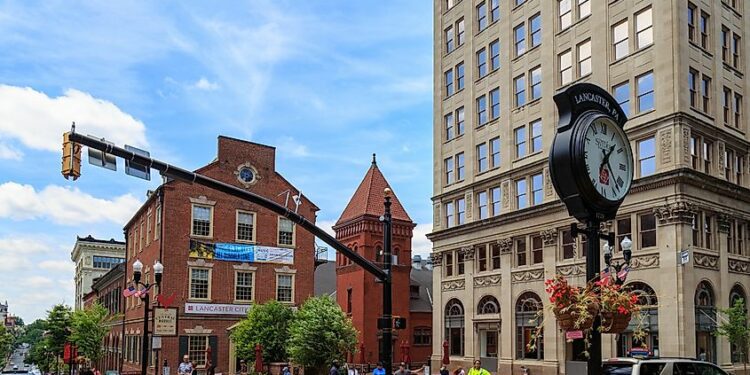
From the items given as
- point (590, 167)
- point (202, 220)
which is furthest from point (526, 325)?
point (590, 167)

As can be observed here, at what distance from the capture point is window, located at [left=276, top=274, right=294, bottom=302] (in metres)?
53.2

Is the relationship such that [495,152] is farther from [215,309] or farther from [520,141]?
[215,309]

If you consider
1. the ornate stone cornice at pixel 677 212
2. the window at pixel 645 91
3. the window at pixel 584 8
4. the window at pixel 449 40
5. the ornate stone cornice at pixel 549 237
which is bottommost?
the ornate stone cornice at pixel 549 237

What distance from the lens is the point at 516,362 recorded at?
43.3m

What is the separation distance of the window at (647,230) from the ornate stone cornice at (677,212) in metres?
0.82

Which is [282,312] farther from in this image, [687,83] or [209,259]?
[687,83]

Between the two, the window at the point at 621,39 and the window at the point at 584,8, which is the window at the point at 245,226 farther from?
the window at the point at 621,39

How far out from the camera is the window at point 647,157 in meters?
36.2

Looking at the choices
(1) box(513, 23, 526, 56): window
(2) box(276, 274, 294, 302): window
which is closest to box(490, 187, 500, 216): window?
(1) box(513, 23, 526, 56): window

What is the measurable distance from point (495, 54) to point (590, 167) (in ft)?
125

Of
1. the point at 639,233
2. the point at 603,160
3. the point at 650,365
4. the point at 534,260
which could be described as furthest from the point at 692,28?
the point at 603,160

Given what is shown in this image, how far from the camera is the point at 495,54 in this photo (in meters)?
48.0

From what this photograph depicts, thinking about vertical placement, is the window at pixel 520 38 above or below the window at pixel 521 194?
above

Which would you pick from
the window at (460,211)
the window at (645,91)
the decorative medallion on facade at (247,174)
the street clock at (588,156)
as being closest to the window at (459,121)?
the window at (460,211)
